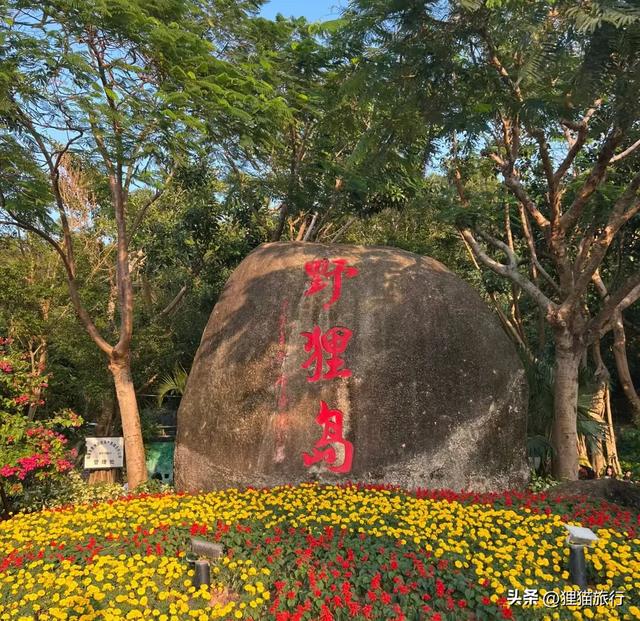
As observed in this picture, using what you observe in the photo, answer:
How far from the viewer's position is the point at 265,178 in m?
12.9

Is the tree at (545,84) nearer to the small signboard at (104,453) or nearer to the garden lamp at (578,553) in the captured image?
the garden lamp at (578,553)

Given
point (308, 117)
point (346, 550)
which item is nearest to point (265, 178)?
point (308, 117)

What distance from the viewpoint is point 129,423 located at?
9.12 m

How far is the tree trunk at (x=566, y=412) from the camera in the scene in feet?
26.8

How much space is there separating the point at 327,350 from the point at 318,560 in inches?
142

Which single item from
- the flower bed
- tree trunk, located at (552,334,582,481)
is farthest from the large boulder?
the flower bed

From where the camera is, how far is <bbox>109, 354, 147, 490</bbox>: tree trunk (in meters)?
9.12

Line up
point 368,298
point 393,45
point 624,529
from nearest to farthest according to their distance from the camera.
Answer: point 624,529 < point 393,45 < point 368,298

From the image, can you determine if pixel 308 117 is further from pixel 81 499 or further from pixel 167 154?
pixel 81 499

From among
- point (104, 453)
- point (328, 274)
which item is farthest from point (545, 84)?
point (104, 453)

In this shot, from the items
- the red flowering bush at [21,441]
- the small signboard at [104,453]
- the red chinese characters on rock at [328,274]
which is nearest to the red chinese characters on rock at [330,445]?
the red chinese characters on rock at [328,274]

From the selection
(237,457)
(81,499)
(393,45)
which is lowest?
(81,499)

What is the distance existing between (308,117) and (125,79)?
4.17 m

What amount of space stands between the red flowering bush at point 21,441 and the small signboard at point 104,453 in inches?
47.7
